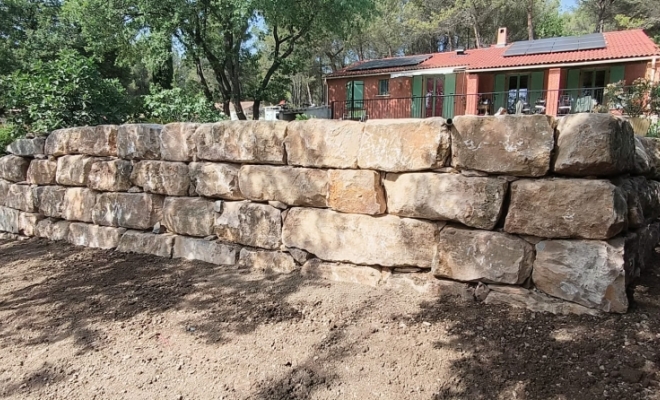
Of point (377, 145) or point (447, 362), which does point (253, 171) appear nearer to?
point (377, 145)

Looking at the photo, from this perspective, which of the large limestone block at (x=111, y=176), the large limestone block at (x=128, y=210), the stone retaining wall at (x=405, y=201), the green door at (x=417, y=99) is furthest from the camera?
the green door at (x=417, y=99)

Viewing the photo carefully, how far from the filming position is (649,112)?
9688 millimetres

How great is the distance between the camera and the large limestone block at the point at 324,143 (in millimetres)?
3305

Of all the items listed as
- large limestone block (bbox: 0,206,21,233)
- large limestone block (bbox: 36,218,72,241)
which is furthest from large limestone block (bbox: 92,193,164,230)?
large limestone block (bbox: 0,206,21,233)

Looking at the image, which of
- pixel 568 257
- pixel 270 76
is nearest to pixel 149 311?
pixel 568 257

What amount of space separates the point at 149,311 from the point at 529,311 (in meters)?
2.66

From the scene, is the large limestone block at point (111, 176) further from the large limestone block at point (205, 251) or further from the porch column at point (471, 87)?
the porch column at point (471, 87)

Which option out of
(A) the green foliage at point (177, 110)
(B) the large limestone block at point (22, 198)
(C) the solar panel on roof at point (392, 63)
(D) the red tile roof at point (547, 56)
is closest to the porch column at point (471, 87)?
(D) the red tile roof at point (547, 56)

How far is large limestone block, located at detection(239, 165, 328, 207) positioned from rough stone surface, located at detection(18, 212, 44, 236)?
334cm

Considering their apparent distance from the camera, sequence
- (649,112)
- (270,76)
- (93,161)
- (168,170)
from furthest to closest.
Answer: (270,76) → (649,112) → (93,161) → (168,170)

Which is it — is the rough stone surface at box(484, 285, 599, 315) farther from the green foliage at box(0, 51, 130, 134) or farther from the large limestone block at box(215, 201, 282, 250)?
the green foliage at box(0, 51, 130, 134)

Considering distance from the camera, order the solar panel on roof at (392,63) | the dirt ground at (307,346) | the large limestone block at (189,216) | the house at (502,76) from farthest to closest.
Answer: the solar panel on roof at (392,63)
the house at (502,76)
the large limestone block at (189,216)
the dirt ground at (307,346)

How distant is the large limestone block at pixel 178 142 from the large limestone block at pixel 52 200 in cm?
175

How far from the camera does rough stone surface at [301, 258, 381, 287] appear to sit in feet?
10.9
